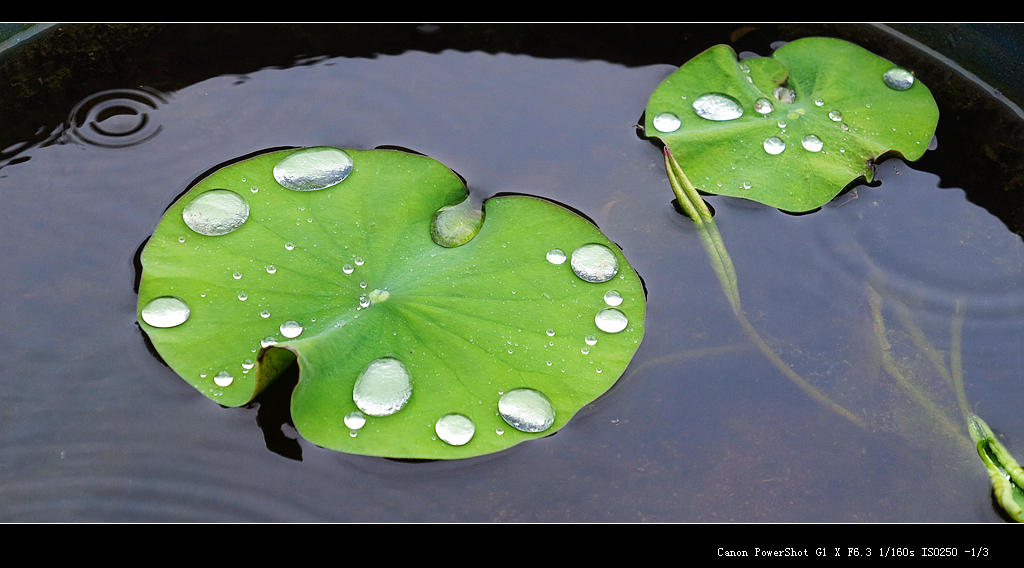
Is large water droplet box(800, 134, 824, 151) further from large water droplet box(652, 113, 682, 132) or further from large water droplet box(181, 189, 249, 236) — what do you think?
large water droplet box(181, 189, 249, 236)

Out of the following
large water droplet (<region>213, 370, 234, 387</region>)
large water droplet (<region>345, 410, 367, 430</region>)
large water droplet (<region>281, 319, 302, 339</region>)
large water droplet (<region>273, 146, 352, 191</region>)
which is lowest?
large water droplet (<region>345, 410, 367, 430</region>)

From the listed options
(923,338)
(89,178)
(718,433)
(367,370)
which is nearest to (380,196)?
(367,370)

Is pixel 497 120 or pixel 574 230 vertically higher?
pixel 497 120

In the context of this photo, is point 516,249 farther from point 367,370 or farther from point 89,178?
point 89,178

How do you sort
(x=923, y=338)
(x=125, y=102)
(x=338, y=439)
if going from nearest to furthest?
(x=338, y=439) → (x=923, y=338) → (x=125, y=102)

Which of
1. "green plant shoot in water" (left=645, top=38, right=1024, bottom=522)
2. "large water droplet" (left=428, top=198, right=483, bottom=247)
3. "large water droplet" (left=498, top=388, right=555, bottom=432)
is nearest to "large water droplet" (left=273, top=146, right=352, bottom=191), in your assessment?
"large water droplet" (left=428, top=198, right=483, bottom=247)

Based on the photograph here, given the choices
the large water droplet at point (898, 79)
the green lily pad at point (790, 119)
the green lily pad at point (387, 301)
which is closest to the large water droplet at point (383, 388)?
the green lily pad at point (387, 301)

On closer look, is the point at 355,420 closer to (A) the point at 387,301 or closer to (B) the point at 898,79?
(A) the point at 387,301
